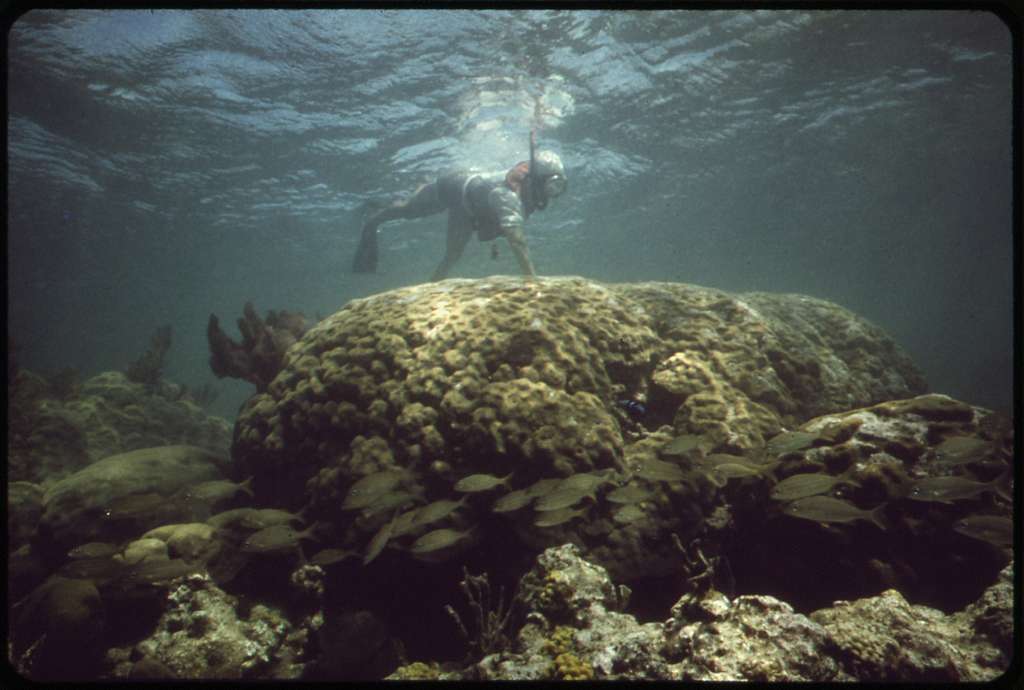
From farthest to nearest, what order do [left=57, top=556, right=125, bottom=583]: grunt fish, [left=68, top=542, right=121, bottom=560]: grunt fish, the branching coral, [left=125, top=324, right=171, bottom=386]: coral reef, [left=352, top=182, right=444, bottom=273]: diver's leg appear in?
[left=352, top=182, right=444, bottom=273]: diver's leg < [left=125, top=324, right=171, bottom=386]: coral reef < [left=68, top=542, right=121, bottom=560]: grunt fish < [left=57, top=556, right=125, bottom=583]: grunt fish < the branching coral

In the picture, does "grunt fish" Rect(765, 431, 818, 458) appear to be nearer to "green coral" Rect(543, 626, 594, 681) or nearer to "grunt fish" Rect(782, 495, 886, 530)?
"grunt fish" Rect(782, 495, 886, 530)

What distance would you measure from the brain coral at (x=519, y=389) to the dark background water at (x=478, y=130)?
2.80 m

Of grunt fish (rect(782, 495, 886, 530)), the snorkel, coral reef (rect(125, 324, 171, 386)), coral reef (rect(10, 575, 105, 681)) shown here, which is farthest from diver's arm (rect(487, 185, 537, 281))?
coral reef (rect(125, 324, 171, 386))

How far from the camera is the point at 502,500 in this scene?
169 inches

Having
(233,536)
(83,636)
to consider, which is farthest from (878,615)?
(83,636)

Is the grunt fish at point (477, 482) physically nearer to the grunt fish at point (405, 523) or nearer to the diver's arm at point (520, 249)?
the grunt fish at point (405, 523)

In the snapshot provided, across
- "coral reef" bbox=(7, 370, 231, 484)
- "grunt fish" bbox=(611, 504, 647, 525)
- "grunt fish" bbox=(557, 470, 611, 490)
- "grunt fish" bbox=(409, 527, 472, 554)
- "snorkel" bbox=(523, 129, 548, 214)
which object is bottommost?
"coral reef" bbox=(7, 370, 231, 484)

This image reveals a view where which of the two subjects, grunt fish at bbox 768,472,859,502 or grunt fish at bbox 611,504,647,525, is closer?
grunt fish at bbox 768,472,859,502

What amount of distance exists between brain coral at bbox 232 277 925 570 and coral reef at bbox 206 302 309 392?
48.9 inches

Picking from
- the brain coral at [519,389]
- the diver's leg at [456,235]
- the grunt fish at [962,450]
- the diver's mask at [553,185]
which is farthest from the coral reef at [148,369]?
the grunt fish at [962,450]

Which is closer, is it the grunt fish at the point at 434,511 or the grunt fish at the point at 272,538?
the grunt fish at the point at 434,511

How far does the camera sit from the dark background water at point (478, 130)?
13.7 meters

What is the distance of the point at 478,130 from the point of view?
1842 centimetres

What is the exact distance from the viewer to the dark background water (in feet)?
44.8
